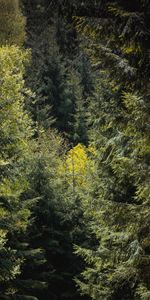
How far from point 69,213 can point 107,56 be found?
669 inches

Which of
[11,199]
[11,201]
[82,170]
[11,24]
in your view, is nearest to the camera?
[11,199]

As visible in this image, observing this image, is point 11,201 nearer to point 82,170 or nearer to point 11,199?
point 11,199

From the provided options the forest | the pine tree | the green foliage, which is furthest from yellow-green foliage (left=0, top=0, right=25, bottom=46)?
the green foliage

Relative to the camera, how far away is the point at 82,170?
106ft

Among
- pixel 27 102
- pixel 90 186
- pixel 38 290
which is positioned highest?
pixel 27 102

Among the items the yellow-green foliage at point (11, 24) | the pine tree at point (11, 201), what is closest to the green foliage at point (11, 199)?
the pine tree at point (11, 201)

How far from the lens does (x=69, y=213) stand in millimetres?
22375

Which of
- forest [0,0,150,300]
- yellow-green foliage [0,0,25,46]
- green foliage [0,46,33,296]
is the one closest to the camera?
forest [0,0,150,300]

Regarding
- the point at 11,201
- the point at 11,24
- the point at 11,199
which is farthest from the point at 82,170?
the point at 11,24

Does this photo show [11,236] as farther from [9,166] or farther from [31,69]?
[31,69]

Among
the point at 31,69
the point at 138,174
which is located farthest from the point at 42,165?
the point at 31,69

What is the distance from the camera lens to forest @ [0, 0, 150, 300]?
5641mm

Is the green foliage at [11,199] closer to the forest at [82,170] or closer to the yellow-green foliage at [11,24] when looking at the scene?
the forest at [82,170]

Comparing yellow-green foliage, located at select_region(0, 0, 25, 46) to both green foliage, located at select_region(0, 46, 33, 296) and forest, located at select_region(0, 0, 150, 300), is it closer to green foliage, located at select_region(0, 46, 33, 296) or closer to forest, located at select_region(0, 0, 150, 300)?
forest, located at select_region(0, 0, 150, 300)
